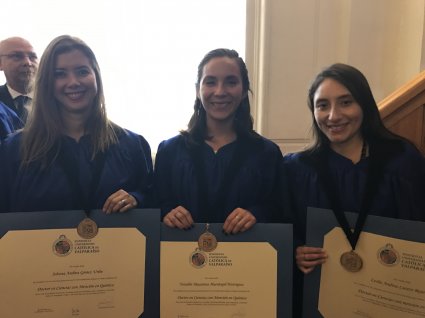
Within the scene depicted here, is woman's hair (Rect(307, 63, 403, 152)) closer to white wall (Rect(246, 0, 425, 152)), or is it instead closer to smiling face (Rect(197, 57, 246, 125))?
smiling face (Rect(197, 57, 246, 125))

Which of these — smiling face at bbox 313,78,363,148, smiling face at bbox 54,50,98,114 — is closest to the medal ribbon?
smiling face at bbox 313,78,363,148

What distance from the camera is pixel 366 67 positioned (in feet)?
11.6

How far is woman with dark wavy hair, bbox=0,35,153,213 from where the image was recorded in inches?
63.1

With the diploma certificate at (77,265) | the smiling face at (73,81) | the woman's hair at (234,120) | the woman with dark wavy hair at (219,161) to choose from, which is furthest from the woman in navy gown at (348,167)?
the smiling face at (73,81)

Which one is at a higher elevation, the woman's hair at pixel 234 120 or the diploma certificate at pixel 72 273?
the woman's hair at pixel 234 120

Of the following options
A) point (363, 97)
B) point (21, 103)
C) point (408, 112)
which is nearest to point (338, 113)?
point (363, 97)

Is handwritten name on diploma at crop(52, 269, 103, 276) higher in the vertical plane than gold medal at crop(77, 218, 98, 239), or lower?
lower

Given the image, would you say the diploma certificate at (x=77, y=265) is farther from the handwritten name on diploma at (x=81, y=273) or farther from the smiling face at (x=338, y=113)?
the smiling face at (x=338, y=113)

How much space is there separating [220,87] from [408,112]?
0.98 m

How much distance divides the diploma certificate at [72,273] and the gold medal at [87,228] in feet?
0.07

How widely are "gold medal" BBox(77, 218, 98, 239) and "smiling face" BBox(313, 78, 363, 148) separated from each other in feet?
3.34

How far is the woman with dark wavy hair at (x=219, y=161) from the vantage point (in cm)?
166

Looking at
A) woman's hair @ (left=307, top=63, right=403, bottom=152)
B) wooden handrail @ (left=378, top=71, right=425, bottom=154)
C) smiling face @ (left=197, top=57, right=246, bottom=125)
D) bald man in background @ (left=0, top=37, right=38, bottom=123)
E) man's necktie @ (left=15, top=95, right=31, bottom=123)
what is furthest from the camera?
bald man in background @ (left=0, top=37, right=38, bottom=123)

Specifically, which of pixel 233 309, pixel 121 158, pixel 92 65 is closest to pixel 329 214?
pixel 233 309
